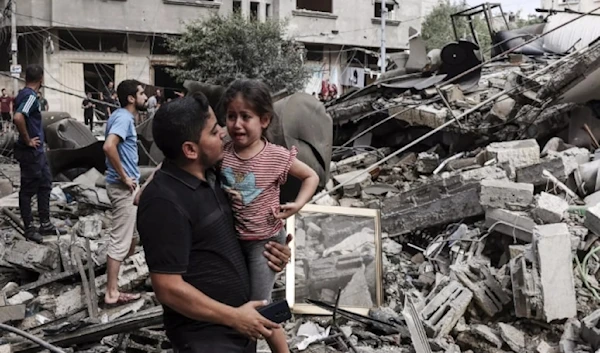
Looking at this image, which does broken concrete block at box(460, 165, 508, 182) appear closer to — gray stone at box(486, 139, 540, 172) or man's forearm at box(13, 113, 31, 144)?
gray stone at box(486, 139, 540, 172)

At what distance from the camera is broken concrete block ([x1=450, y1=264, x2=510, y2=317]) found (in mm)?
4277

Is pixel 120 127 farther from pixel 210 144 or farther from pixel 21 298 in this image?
pixel 210 144

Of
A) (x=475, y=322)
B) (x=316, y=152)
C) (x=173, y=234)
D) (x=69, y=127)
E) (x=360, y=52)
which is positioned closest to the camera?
(x=173, y=234)

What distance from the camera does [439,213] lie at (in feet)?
18.9

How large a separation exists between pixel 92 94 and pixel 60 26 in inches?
96.1

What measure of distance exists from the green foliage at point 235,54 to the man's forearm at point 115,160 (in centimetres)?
1575

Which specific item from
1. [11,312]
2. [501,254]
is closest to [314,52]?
[501,254]

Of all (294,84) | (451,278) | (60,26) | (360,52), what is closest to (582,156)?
(451,278)

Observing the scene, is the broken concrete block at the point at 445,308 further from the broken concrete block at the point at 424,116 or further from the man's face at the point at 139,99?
the broken concrete block at the point at 424,116

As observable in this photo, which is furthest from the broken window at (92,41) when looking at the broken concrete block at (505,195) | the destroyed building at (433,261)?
the broken concrete block at (505,195)

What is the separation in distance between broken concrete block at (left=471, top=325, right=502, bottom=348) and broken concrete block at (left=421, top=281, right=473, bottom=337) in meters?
0.15

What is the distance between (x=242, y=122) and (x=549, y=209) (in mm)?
3473

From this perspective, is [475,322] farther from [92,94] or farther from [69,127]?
[92,94]


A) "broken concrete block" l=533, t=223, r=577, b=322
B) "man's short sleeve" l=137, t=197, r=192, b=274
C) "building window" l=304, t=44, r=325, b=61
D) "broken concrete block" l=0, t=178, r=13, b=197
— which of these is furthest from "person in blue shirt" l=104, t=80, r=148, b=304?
"building window" l=304, t=44, r=325, b=61
